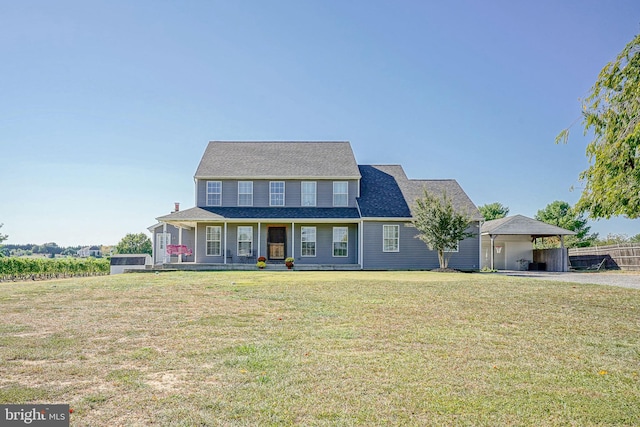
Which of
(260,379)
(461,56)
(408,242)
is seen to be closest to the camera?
(260,379)

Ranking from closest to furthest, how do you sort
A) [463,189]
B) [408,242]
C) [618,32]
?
1. [618,32]
2. [408,242]
3. [463,189]

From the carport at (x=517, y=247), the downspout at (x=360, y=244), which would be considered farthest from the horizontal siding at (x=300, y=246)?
the carport at (x=517, y=247)

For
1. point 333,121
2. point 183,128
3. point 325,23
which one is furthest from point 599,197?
point 333,121

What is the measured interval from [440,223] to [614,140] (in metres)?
15.5

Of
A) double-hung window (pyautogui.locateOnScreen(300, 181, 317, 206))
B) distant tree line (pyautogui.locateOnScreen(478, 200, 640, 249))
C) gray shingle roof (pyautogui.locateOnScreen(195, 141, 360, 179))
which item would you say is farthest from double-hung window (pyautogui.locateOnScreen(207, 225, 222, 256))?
distant tree line (pyautogui.locateOnScreen(478, 200, 640, 249))

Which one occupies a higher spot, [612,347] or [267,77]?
[267,77]

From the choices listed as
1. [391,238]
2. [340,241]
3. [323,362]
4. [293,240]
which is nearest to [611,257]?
[391,238]

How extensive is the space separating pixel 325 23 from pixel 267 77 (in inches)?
156

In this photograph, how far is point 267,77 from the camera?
762 inches

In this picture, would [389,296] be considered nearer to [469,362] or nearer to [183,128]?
[469,362]

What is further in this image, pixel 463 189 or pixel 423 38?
pixel 463 189

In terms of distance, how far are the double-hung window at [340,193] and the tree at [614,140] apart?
1891cm

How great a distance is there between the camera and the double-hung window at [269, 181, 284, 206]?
25027 millimetres

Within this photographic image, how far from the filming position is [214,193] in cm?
2509
